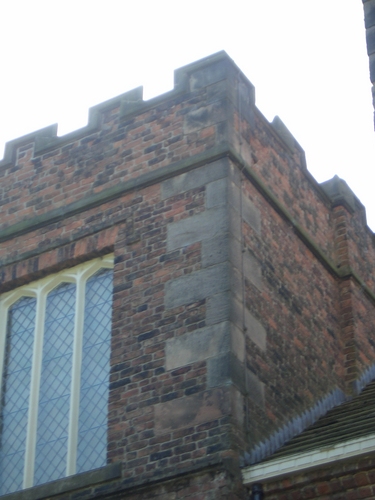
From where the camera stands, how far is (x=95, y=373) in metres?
12.3

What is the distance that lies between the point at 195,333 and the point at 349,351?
11.2 feet

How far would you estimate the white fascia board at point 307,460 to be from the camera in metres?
10.1

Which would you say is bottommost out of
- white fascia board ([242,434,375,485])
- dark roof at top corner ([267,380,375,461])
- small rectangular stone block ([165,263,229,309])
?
white fascia board ([242,434,375,485])

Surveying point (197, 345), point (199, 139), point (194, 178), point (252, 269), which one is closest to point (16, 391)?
point (197, 345)

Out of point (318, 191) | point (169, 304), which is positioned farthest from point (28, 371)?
point (318, 191)

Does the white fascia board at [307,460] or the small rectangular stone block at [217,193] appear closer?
the white fascia board at [307,460]

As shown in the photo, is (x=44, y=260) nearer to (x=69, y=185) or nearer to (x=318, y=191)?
(x=69, y=185)

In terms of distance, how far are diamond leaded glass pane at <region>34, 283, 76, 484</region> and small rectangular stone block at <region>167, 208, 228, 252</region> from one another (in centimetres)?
150

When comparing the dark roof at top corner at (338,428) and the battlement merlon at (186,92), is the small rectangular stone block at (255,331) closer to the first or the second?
the dark roof at top corner at (338,428)

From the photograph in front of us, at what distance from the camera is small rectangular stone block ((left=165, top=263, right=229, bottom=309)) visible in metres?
11.7

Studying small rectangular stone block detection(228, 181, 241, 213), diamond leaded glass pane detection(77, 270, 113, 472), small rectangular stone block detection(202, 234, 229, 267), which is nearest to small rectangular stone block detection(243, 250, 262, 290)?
small rectangular stone block detection(202, 234, 229, 267)

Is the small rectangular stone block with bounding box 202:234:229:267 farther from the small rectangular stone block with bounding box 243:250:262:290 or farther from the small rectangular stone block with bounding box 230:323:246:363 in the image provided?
the small rectangular stone block with bounding box 230:323:246:363

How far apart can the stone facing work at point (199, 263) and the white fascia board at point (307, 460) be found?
0.68ft

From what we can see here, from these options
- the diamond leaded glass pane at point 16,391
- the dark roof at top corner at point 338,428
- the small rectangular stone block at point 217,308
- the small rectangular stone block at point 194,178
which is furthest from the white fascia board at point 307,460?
the small rectangular stone block at point 194,178
